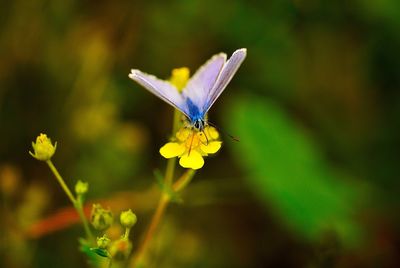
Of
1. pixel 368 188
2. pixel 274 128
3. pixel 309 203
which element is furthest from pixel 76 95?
pixel 368 188

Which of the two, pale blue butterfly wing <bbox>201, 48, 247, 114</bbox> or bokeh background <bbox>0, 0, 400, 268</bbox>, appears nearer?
pale blue butterfly wing <bbox>201, 48, 247, 114</bbox>

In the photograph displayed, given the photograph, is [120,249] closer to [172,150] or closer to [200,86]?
[172,150]

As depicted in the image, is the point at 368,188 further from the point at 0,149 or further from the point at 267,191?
the point at 0,149

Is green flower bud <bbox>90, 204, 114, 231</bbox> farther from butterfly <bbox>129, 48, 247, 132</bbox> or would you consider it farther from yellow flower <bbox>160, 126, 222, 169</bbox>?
butterfly <bbox>129, 48, 247, 132</bbox>

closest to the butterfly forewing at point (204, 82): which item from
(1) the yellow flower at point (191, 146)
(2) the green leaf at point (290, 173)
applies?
(1) the yellow flower at point (191, 146)

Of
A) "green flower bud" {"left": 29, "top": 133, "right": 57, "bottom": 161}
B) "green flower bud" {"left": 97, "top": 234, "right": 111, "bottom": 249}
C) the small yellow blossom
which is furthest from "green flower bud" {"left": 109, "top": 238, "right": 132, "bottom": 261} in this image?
the small yellow blossom

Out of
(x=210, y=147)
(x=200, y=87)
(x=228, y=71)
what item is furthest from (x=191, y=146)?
(x=228, y=71)
